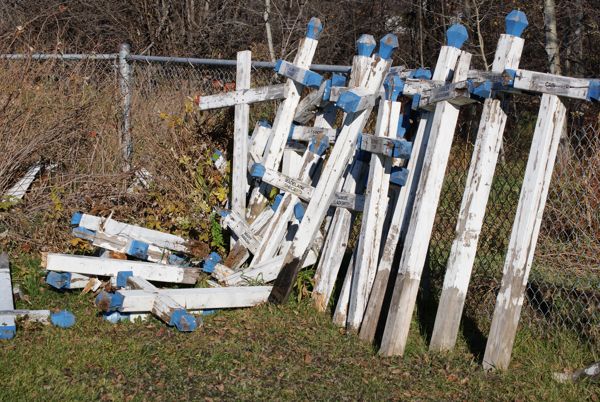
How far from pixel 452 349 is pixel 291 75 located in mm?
2527

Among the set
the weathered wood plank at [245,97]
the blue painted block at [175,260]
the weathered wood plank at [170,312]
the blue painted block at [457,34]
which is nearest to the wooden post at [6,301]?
the weathered wood plank at [170,312]

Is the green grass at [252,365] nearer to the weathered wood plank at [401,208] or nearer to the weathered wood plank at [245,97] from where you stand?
the weathered wood plank at [401,208]

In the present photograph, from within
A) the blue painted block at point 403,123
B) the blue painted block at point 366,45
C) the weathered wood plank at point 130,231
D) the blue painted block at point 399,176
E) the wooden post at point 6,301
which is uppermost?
the blue painted block at point 366,45

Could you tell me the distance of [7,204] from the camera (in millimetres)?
6762

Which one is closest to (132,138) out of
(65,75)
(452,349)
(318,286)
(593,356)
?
(65,75)

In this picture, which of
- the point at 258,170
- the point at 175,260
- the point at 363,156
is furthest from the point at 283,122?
the point at 175,260

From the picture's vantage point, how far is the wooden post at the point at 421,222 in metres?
4.66

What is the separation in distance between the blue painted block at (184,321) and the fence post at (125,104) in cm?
311

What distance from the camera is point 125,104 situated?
8.29 m

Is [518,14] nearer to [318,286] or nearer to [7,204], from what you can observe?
[318,286]

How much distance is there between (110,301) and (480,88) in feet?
8.64

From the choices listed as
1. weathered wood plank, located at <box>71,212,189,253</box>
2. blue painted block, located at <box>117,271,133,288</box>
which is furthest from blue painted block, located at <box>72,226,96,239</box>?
blue painted block, located at <box>117,271,133,288</box>

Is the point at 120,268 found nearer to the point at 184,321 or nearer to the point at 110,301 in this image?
the point at 110,301

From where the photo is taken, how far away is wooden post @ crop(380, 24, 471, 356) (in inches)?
183
